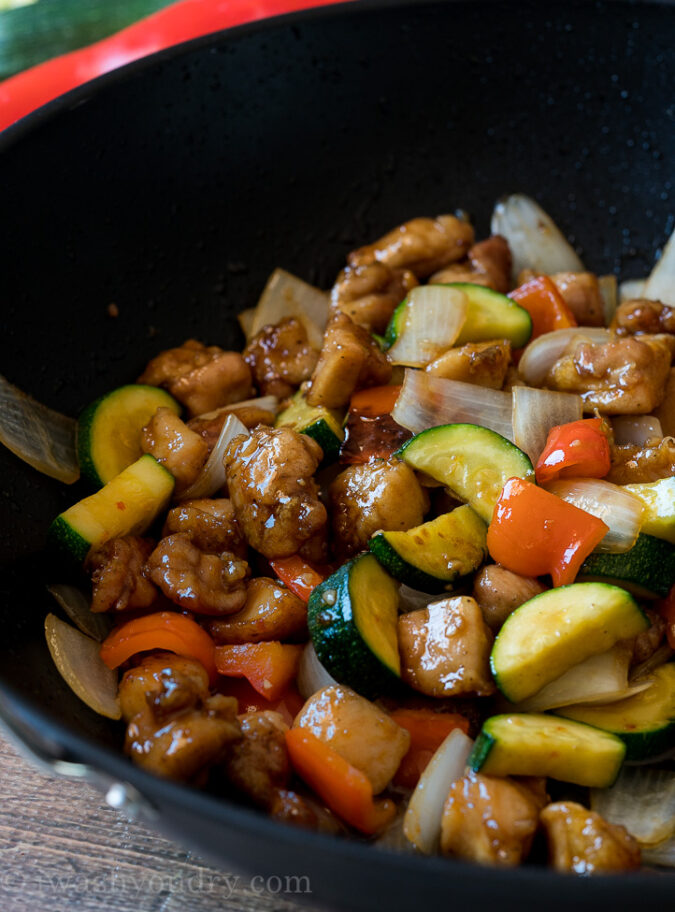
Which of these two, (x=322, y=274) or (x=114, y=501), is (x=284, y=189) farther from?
(x=114, y=501)

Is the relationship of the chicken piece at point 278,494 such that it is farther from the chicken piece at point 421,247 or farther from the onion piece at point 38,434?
the chicken piece at point 421,247

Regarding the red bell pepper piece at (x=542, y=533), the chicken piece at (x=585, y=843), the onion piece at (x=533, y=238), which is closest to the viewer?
the chicken piece at (x=585, y=843)

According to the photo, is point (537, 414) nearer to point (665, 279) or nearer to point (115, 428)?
point (665, 279)

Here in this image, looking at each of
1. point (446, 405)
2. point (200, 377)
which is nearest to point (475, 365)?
point (446, 405)

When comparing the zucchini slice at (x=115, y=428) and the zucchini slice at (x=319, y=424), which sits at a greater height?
the zucchini slice at (x=115, y=428)

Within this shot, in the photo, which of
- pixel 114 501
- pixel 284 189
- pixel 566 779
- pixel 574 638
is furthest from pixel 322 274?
pixel 566 779

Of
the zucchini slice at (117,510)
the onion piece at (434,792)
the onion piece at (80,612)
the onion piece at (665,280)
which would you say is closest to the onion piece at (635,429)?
the onion piece at (665,280)

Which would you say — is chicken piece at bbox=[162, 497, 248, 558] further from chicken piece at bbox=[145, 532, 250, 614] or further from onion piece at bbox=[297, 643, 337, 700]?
onion piece at bbox=[297, 643, 337, 700]
